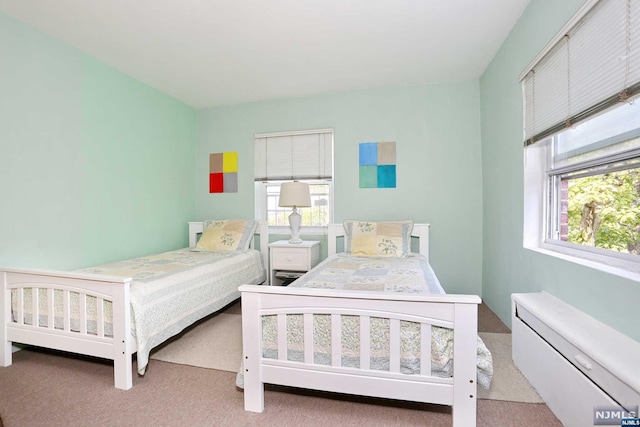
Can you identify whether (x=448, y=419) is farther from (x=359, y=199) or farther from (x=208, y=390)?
(x=359, y=199)

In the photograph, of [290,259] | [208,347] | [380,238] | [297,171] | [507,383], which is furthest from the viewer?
[297,171]

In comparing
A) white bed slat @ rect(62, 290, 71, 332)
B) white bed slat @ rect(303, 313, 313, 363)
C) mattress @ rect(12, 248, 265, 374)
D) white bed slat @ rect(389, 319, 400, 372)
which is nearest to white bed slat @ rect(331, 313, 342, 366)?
white bed slat @ rect(303, 313, 313, 363)

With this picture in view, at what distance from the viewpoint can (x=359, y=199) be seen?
3338 millimetres

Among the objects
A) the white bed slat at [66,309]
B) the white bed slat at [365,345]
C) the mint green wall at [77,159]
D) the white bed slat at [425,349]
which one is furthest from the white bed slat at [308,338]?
the mint green wall at [77,159]

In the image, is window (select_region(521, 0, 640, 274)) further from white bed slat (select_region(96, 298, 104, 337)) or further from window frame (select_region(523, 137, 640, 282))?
white bed slat (select_region(96, 298, 104, 337))

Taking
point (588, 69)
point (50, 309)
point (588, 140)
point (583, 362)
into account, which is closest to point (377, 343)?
point (583, 362)

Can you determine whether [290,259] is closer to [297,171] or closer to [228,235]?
[228,235]

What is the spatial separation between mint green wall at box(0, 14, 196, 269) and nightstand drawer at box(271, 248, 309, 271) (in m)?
1.31

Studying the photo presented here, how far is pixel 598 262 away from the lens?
4.81 feet

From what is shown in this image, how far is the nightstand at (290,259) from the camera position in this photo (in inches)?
121

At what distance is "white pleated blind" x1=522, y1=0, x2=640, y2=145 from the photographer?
1193 millimetres

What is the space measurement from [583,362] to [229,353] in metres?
1.93

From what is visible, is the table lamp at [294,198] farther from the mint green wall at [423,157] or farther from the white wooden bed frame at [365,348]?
the white wooden bed frame at [365,348]

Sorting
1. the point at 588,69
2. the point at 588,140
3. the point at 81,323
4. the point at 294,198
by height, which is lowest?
the point at 81,323
